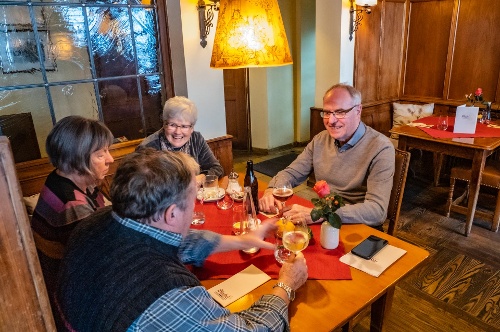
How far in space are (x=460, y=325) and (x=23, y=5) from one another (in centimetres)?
318

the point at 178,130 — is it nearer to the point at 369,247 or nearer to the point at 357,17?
the point at 369,247

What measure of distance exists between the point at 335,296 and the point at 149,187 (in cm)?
67

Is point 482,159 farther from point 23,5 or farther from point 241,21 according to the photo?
point 23,5

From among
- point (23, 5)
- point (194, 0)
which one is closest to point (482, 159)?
point (194, 0)

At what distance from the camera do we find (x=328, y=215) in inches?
51.8

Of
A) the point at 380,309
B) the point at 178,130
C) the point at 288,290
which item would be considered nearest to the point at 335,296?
the point at 288,290

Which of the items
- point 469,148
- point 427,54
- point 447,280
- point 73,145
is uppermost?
point 427,54

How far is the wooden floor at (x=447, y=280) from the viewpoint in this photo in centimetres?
206

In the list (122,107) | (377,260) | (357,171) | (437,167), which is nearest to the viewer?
(377,260)

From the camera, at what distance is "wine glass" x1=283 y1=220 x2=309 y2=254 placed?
1312 millimetres

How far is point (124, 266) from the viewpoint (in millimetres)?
837

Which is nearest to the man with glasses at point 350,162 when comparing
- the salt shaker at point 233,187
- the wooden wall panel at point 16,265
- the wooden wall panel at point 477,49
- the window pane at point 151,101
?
the salt shaker at point 233,187

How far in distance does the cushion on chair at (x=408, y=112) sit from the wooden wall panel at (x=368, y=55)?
12.5 inches

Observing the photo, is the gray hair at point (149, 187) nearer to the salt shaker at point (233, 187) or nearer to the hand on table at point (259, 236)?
the hand on table at point (259, 236)
